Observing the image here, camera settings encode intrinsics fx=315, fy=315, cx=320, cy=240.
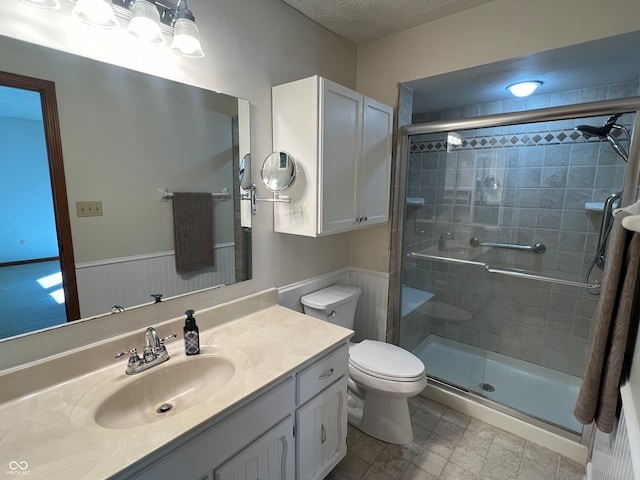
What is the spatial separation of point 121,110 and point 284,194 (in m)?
0.79

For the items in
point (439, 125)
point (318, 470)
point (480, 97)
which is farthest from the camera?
point (480, 97)

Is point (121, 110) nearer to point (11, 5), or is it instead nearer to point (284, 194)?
point (11, 5)

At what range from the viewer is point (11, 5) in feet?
3.03

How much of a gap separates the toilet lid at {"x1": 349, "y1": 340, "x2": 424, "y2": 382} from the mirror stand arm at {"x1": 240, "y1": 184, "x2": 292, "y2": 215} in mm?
990

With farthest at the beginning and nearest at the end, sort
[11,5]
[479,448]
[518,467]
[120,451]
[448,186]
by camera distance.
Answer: [448,186] < [479,448] < [518,467] < [11,5] < [120,451]

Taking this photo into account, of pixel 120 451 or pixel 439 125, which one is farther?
pixel 439 125

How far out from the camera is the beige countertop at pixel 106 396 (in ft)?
2.49

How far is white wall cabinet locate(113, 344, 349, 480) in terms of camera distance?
86 centimetres

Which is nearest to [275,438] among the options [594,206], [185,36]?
[185,36]

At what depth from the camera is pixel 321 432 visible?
138cm

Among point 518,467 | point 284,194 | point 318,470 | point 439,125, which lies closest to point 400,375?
point 318,470

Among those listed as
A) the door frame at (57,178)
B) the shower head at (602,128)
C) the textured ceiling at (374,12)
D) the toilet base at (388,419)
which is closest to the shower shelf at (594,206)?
the shower head at (602,128)

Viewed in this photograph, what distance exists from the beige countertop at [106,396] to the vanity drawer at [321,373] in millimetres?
58

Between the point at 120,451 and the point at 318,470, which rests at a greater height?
the point at 120,451
